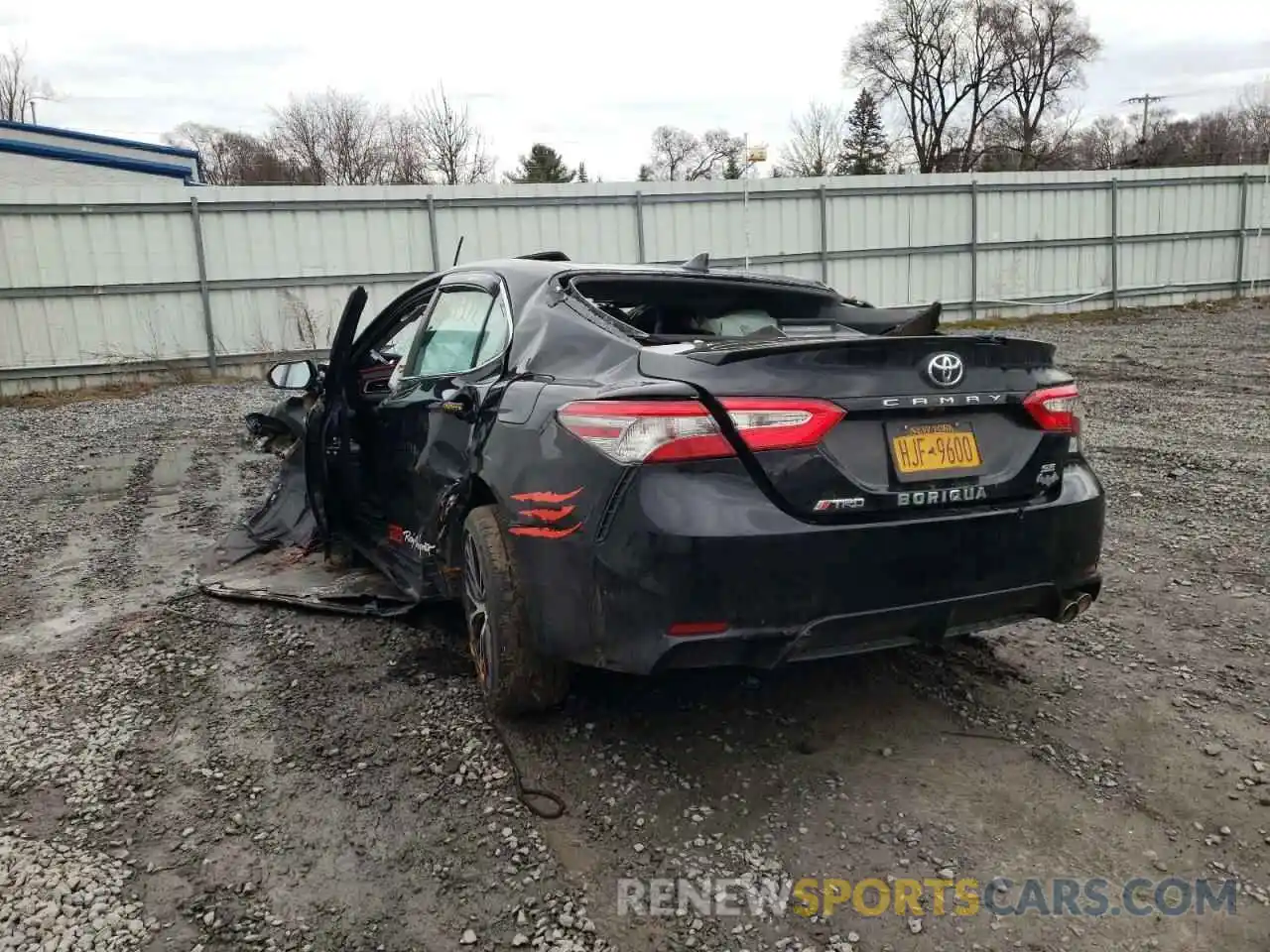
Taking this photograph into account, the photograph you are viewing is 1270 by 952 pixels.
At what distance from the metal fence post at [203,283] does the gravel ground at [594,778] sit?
10.9 meters

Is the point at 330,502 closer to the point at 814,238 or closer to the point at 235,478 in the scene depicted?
the point at 235,478

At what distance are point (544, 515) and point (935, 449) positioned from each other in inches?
43.1

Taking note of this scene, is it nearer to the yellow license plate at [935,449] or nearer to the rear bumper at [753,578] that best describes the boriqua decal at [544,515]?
the rear bumper at [753,578]

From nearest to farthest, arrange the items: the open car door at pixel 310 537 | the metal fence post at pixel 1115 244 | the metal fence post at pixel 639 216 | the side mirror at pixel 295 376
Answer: the open car door at pixel 310 537 → the side mirror at pixel 295 376 → the metal fence post at pixel 639 216 → the metal fence post at pixel 1115 244

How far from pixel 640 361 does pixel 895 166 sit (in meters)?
45.8

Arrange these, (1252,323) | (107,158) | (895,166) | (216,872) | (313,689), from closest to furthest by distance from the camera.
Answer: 1. (216,872)
2. (313,689)
3. (1252,323)
4. (107,158)
5. (895,166)

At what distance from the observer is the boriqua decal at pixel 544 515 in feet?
8.43

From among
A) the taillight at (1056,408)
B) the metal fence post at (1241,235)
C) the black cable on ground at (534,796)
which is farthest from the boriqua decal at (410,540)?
the metal fence post at (1241,235)

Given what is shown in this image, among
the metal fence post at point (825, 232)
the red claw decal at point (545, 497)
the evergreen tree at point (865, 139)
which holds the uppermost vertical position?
the evergreen tree at point (865, 139)

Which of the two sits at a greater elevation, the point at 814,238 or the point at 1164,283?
the point at 814,238

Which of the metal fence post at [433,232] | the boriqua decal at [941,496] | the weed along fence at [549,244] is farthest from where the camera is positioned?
the metal fence post at [433,232]

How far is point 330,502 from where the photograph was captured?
4.62 m

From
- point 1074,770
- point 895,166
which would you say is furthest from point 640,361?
point 895,166

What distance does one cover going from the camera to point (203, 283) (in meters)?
14.2
